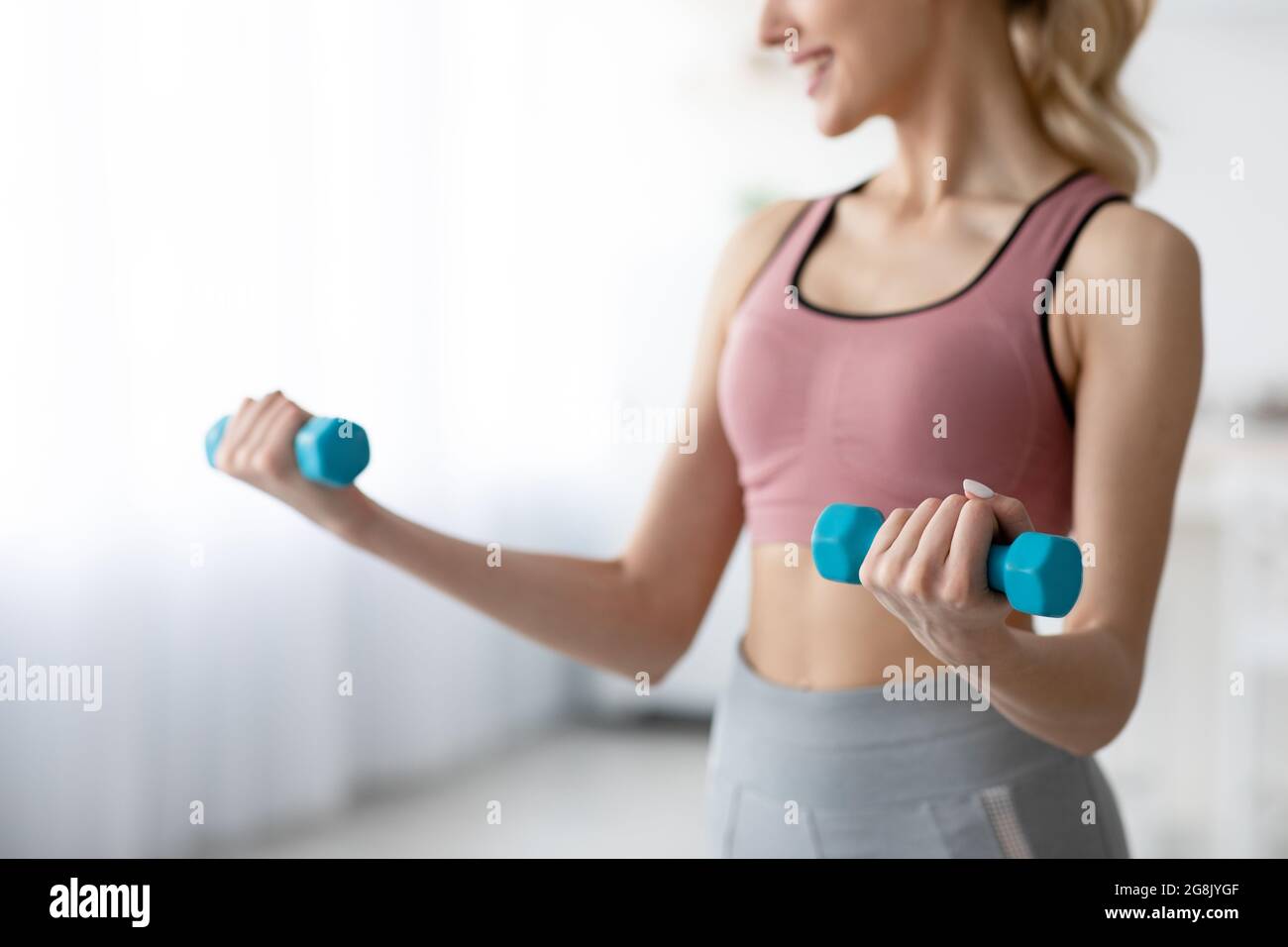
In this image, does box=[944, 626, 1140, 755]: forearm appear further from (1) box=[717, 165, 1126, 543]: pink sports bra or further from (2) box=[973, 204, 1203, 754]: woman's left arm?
(1) box=[717, 165, 1126, 543]: pink sports bra

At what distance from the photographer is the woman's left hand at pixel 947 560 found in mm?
542

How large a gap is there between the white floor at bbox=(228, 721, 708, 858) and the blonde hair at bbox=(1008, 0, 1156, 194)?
1923 millimetres

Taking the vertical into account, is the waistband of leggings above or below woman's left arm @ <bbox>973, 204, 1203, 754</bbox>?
below

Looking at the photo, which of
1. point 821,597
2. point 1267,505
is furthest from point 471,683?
point 821,597

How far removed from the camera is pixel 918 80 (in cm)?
96

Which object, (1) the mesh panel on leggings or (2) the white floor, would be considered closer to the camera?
(1) the mesh panel on leggings

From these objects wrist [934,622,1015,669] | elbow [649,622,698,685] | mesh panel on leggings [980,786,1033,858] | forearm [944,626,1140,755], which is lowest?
mesh panel on leggings [980,786,1033,858]

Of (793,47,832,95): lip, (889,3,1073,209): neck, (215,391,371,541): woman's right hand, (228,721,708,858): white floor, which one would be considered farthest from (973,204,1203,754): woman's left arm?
(228,721,708,858): white floor

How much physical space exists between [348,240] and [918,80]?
1.94 metres

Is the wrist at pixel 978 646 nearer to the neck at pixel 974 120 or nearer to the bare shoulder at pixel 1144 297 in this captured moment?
the bare shoulder at pixel 1144 297

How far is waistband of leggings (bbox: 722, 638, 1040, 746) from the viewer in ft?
2.82

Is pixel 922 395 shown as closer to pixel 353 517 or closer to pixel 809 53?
pixel 809 53

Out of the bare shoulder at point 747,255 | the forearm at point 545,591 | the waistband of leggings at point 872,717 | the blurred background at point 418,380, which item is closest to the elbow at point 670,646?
the forearm at point 545,591
